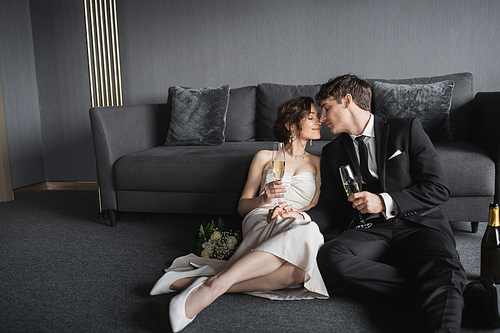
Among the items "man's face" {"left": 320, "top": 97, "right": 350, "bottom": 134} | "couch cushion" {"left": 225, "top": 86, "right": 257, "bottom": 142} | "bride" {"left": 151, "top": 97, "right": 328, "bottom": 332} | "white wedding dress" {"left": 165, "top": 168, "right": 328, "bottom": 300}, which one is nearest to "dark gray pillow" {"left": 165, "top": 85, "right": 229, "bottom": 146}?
"couch cushion" {"left": 225, "top": 86, "right": 257, "bottom": 142}

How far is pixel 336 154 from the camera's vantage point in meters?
1.94

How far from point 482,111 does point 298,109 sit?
1.39 meters

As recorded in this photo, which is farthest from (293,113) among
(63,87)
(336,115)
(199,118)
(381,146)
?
(63,87)

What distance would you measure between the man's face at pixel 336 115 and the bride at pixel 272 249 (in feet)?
0.80

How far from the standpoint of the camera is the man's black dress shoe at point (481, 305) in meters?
1.39

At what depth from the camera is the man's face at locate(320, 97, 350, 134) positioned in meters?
1.85

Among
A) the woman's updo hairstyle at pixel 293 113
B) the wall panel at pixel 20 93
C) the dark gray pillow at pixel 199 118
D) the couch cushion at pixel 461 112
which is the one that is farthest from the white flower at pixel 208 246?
the wall panel at pixel 20 93

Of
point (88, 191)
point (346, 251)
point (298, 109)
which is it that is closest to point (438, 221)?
point (346, 251)

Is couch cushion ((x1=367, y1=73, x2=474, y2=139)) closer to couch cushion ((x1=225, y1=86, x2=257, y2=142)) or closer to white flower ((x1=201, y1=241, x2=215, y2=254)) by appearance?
couch cushion ((x1=225, y1=86, x2=257, y2=142))

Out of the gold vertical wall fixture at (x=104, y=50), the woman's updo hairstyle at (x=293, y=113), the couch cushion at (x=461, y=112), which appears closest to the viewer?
the woman's updo hairstyle at (x=293, y=113)

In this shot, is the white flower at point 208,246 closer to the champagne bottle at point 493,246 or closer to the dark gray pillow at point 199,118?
the dark gray pillow at point 199,118

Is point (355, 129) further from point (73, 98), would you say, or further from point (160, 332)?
point (73, 98)

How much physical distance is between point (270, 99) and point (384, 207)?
1.80 m

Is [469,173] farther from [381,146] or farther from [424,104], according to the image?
[381,146]
